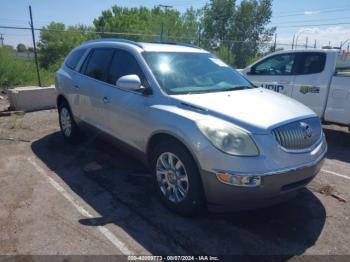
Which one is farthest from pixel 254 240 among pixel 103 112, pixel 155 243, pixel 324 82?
pixel 324 82

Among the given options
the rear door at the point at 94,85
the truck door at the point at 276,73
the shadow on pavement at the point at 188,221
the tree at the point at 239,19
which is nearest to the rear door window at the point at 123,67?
the rear door at the point at 94,85

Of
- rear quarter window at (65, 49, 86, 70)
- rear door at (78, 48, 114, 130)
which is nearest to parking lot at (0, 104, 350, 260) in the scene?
rear door at (78, 48, 114, 130)

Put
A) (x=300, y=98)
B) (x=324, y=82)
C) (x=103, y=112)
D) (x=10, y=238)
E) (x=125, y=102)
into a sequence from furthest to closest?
(x=300, y=98) < (x=324, y=82) < (x=103, y=112) < (x=125, y=102) < (x=10, y=238)

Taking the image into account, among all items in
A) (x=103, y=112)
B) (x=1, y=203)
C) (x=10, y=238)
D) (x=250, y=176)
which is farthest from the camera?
(x=103, y=112)

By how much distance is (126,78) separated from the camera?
3.81 metres

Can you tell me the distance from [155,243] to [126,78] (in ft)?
6.08

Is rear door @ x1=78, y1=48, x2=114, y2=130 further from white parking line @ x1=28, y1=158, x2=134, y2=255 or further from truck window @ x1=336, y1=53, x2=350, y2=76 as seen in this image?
truck window @ x1=336, y1=53, x2=350, y2=76

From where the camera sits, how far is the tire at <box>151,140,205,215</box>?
10.9 feet

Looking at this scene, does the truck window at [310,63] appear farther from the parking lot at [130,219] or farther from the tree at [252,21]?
the tree at [252,21]

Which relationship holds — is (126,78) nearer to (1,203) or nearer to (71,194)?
(71,194)

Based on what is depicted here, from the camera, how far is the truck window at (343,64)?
6.45 metres

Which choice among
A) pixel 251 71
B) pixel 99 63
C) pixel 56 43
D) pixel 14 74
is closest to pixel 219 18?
pixel 56 43

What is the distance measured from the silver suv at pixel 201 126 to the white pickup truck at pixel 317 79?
2.67 metres

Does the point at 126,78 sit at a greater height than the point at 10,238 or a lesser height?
greater
